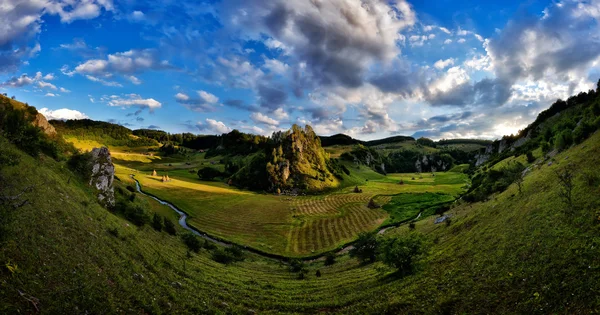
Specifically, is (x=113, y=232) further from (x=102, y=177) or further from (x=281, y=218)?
(x=281, y=218)

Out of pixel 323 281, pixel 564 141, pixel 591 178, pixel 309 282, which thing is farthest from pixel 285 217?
pixel 591 178

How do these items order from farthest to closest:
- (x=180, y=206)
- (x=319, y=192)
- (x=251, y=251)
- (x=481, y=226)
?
(x=319, y=192)
(x=180, y=206)
(x=251, y=251)
(x=481, y=226)

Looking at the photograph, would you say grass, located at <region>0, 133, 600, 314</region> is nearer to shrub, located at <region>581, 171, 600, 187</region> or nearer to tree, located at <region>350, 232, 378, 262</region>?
shrub, located at <region>581, 171, 600, 187</region>

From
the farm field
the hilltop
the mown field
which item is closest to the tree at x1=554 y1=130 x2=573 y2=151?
the hilltop

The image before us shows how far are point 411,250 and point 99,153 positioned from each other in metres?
51.7

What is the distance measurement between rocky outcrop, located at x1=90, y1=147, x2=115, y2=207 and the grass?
9973 mm

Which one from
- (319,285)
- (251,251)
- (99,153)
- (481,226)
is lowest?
(251,251)

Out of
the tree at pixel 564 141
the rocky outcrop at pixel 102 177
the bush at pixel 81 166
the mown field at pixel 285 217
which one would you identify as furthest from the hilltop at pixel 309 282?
the mown field at pixel 285 217

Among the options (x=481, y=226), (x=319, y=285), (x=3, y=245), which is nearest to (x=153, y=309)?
(x=3, y=245)

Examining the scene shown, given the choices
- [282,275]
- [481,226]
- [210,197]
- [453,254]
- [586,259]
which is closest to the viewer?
[586,259]

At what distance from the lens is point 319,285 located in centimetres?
3047

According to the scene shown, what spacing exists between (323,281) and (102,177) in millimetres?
38097

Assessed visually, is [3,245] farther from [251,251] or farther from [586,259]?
[251,251]

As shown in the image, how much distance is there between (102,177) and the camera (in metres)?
42.7
